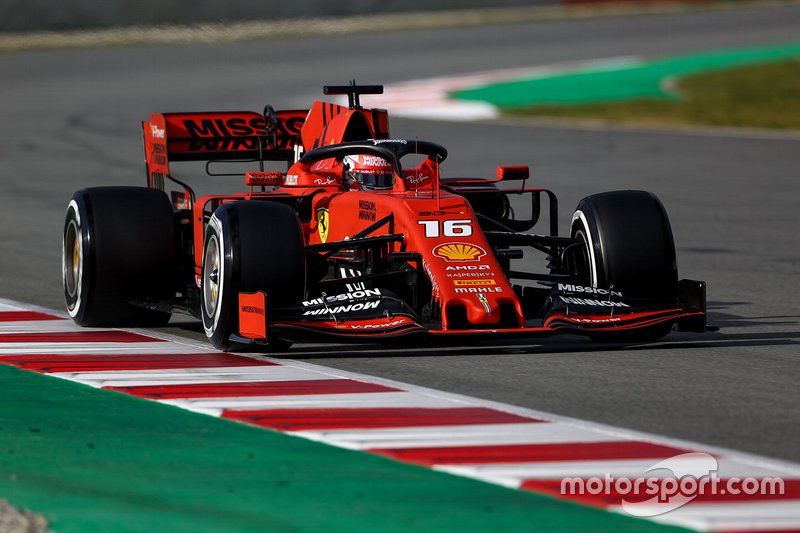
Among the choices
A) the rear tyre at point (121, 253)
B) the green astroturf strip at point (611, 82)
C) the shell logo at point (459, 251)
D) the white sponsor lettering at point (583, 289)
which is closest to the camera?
the shell logo at point (459, 251)

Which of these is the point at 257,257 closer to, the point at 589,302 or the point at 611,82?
the point at 589,302

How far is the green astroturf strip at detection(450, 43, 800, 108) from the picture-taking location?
3222 centimetres

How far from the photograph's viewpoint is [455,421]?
7008 millimetres

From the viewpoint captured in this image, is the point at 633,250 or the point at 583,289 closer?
the point at 583,289

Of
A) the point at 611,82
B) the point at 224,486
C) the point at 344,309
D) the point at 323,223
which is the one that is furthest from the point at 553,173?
the point at 224,486

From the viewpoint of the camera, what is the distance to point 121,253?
987 centimetres

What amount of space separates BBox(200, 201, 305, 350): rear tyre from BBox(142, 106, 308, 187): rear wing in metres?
Result: 2.42

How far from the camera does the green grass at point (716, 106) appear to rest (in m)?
27.9

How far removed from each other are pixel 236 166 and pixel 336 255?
40.2 feet

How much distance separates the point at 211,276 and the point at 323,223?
109cm

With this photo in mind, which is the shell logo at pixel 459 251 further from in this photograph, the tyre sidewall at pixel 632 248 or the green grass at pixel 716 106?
the green grass at pixel 716 106

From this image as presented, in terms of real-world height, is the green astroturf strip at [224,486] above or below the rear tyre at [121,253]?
below

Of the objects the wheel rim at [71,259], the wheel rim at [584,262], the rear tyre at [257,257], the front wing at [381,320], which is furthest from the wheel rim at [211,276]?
the wheel rim at [584,262]

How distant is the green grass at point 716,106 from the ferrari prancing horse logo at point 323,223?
18.0 metres
